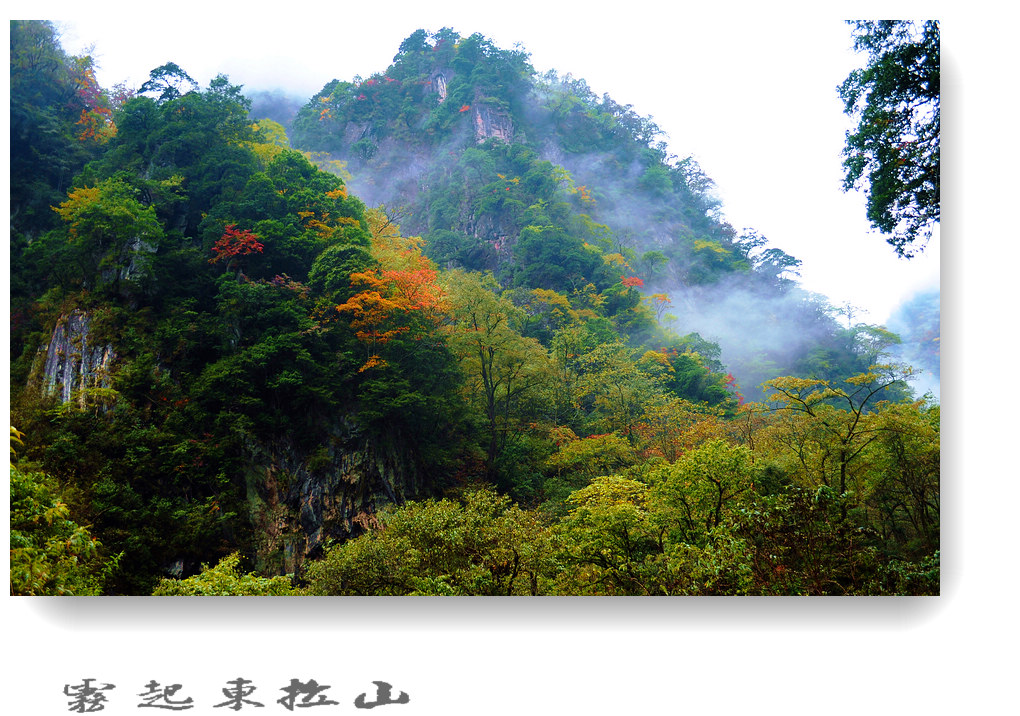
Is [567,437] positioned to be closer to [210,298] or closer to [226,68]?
[210,298]

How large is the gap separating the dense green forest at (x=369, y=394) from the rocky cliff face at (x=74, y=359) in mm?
21

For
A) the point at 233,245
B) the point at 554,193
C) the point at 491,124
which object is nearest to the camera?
the point at 233,245

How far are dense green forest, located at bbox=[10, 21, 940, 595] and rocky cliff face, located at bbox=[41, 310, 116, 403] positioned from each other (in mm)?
21

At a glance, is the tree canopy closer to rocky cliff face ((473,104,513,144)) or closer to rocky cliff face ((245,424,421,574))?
rocky cliff face ((245,424,421,574))

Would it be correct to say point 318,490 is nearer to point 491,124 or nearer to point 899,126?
point 899,126

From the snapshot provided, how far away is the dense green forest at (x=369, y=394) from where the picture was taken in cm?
375

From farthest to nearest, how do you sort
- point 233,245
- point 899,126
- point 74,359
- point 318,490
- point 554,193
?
1. point 554,193
2. point 233,245
3. point 318,490
4. point 74,359
5. point 899,126

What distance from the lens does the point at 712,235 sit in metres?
5.50

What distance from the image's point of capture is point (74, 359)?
421cm

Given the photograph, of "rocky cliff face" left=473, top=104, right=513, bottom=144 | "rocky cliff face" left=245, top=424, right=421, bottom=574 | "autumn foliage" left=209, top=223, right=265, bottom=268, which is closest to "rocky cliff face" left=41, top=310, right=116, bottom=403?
"autumn foliage" left=209, top=223, right=265, bottom=268

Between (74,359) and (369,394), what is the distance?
2321 mm

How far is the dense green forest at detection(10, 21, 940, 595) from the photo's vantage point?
3748 millimetres

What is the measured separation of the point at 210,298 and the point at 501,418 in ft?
9.29

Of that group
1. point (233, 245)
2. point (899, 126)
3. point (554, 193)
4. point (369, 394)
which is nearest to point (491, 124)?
point (554, 193)
